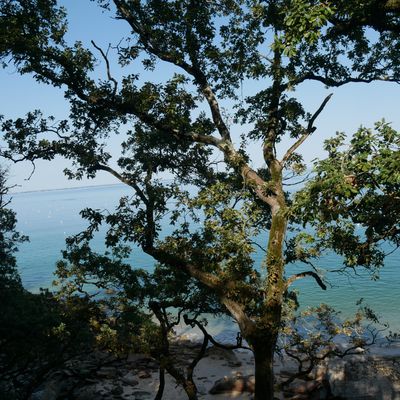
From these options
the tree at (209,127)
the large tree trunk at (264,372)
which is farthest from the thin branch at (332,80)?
the large tree trunk at (264,372)

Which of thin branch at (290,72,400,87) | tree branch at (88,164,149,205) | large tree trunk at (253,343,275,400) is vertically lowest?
large tree trunk at (253,343,275,400)

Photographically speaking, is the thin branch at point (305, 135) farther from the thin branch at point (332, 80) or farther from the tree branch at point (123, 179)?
the tree branch at point (123, 179)

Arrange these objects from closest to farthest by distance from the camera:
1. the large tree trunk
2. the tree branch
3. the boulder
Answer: the large tree trunk → the tree branch → the boulder

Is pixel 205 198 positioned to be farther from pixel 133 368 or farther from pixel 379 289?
pixel 379 289

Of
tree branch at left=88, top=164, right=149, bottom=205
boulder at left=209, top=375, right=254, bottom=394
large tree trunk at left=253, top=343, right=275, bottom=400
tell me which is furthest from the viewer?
boulder at left=209, top=375, right=254, bottom=394

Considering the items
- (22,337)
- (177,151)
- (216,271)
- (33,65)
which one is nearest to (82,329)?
(22,337)

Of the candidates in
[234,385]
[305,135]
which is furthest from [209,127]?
[234,385]

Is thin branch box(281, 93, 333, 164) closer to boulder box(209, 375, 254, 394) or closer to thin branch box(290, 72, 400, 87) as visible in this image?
thin branch box(290, 72, 400, 87)

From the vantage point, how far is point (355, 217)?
27.5 ft

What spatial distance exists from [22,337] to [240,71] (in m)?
11.6

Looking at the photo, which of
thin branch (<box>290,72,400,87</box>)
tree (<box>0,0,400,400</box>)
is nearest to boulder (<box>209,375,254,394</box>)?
tree (<box>0,0,400,400</box>)

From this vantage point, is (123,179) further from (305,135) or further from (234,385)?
(234,385)

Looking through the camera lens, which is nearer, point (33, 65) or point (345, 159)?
point (345, 159)

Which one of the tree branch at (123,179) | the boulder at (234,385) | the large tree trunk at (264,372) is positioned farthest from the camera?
the boulder at (234,385)
